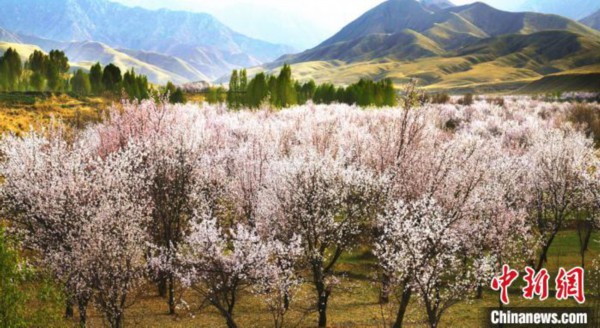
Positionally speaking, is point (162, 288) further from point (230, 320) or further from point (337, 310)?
point (337, 310)

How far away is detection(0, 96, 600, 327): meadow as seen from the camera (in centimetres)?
2381

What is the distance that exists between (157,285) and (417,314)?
22779mm

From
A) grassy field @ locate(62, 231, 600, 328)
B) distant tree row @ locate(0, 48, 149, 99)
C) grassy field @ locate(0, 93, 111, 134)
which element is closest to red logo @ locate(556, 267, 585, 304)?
grassy field @ locate(62, 231, 600, 328)

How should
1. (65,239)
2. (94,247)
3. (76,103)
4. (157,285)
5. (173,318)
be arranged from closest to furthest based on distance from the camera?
(94,247) → (65,239) → (173,318) → (157,285) → (76,103)

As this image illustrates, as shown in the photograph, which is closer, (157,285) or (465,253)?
(465,253)

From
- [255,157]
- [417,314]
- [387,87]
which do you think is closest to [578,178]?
[417,314]

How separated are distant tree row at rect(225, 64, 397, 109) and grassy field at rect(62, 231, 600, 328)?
180 ft

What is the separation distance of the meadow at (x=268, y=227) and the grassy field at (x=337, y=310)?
0.56 feet

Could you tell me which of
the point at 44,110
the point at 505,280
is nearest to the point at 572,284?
the point at 505,280

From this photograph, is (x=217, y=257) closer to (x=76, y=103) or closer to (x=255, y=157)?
(x=255, y=157)

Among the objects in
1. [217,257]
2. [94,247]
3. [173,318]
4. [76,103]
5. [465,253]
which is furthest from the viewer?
[76,103]

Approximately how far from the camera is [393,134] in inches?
1565

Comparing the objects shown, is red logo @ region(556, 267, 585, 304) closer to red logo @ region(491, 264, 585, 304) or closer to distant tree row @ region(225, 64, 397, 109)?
red logo @ region(491, 264, 585, 304)

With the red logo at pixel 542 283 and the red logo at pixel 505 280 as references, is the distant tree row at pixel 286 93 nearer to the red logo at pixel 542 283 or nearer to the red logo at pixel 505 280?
the red logo at pixel 505 280
